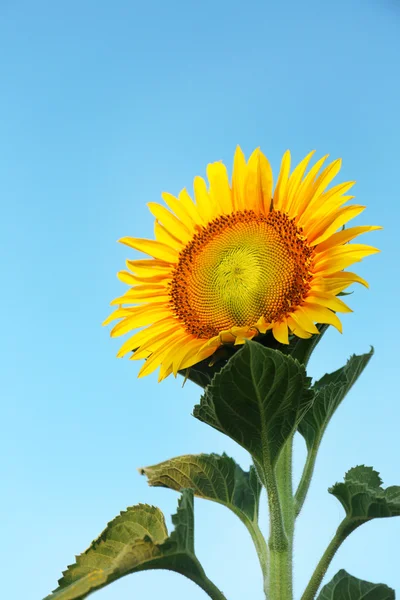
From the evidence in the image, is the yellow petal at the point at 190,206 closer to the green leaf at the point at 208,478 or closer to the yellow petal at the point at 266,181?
the yellow petal at the point at 266,181

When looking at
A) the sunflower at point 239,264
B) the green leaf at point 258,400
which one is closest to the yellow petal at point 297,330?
the sunflower at point 239,264

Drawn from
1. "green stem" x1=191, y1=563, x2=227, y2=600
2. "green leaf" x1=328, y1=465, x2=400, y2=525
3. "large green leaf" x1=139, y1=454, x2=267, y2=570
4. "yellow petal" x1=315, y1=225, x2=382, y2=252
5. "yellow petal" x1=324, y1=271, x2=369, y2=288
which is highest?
"yellow petal" x1=315, y1=225, x2=382, y2=252

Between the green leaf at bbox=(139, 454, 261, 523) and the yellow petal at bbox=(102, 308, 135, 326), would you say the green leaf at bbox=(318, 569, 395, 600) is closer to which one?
the green leaf at bbox=(139, 454, 261, 523)

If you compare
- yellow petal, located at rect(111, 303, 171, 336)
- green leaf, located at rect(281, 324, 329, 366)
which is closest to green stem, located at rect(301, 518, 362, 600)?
green leaf, located at rect(281, 324, 329, 366)

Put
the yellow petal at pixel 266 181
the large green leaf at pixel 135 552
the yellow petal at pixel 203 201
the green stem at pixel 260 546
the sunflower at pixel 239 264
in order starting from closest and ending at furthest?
1. the large green leaf at pixel 135 552
2. the sunflower at pixel 239 264
3. the green stem at pixel 260 546
4. the yellow petal at pixel 266 181
5. the yellow petal at pixel 203 201

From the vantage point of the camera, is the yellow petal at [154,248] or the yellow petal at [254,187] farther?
the yellow petal at [154,248]

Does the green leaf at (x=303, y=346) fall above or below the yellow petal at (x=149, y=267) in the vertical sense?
below

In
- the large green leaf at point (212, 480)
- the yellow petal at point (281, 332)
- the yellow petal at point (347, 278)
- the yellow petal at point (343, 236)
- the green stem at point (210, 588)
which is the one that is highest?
the yellow petal at point (343, 236)
